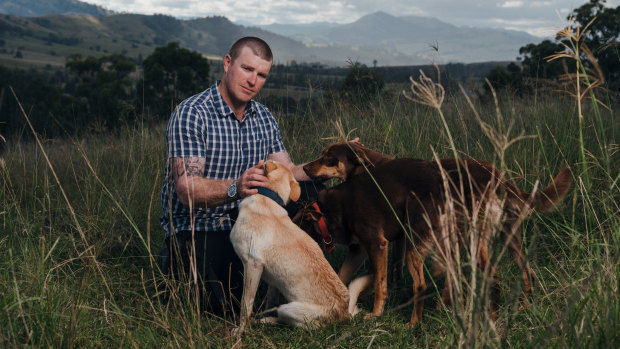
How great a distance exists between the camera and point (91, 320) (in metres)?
2.72

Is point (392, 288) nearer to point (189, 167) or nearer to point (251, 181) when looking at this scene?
point (251, 181)

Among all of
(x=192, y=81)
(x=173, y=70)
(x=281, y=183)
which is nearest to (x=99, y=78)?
(x=173, y=70)

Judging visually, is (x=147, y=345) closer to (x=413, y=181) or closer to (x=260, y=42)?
(x=413, y=181)

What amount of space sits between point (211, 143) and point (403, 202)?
1.70 m

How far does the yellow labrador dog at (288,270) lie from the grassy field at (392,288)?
0.46 feet

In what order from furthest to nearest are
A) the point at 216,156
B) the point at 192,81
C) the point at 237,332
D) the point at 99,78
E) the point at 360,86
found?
the point at 99,78, the point at 192,81, the point at 360,86, the point at 216,156, the point at 237,332

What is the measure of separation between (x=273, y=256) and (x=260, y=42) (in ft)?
6.41

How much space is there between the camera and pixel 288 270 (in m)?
3.09

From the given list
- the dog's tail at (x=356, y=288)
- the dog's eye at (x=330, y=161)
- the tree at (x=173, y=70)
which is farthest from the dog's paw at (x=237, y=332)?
the tree at (x=173, y=70)

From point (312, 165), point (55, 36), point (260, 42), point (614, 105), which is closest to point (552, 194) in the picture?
point (312, 165)

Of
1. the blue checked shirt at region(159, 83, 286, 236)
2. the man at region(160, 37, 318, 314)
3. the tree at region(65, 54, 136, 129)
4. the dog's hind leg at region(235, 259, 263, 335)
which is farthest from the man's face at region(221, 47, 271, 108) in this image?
the tree at region(65, 54, 136, 129)

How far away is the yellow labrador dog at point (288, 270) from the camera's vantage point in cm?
308

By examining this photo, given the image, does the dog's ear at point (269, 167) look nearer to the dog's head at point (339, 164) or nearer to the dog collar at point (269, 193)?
the dog collar at point (269, 193)

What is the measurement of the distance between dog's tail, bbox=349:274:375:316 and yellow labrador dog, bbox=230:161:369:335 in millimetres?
153
